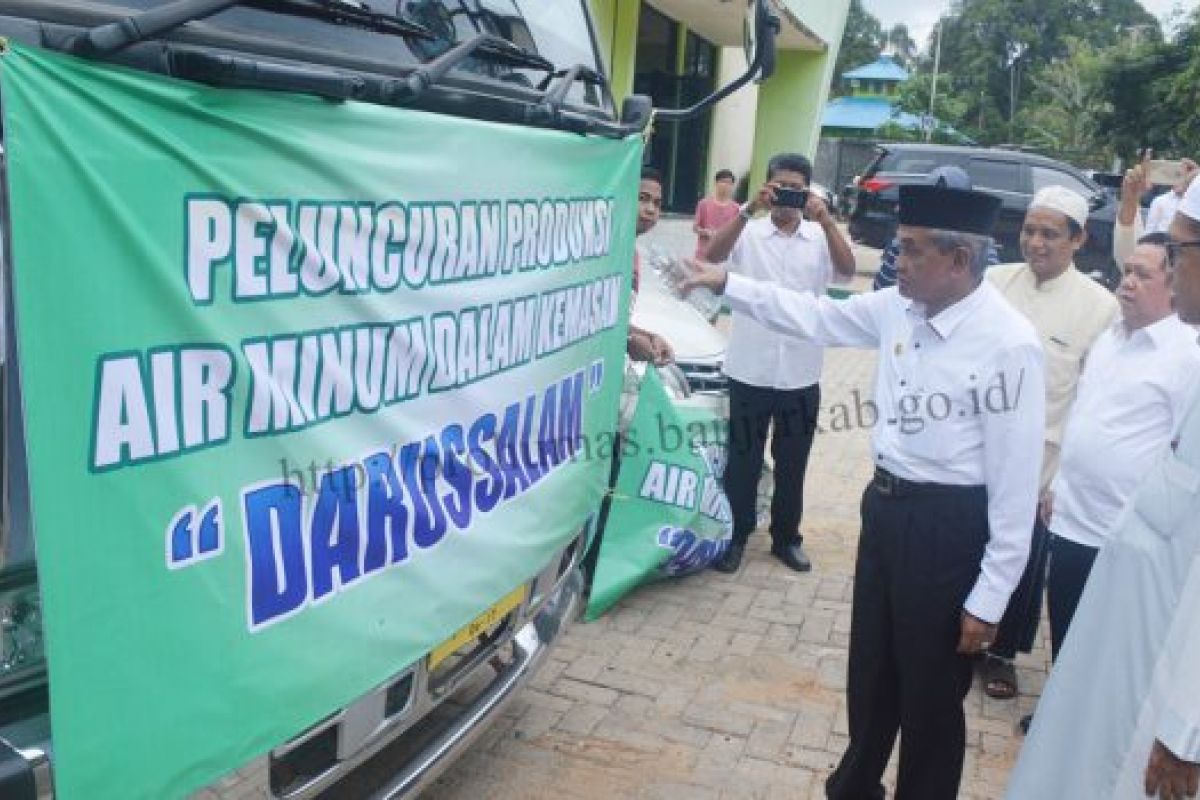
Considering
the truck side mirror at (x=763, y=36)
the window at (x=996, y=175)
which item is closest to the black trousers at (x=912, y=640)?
the truck side mirror at (x=763, y=36)

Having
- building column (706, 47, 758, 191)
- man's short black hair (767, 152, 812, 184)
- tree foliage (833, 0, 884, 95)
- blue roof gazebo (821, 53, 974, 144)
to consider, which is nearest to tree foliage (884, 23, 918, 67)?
tree foliage (833, 0, 884, 95)

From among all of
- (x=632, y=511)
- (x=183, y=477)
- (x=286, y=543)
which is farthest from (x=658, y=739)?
(x=183, y=477)

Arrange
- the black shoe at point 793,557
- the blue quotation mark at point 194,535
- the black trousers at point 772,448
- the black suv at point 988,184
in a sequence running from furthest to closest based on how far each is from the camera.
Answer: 1. the black suv at point 988,184
2. the black shoe at point 793,557
3. the black trousers at point 772,448
4. the blue quotation mark at point 194,535

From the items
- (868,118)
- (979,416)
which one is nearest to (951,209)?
(979,416)

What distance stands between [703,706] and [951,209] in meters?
1.89

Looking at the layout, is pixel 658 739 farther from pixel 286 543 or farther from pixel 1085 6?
pixel 1085 6

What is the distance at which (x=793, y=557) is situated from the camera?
479 cm

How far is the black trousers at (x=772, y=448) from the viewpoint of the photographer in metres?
4.64

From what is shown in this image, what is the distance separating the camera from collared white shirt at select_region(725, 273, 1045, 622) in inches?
97.8

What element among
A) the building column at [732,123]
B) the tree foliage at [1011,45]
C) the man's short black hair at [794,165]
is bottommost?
the man's short black hair at [794,165]

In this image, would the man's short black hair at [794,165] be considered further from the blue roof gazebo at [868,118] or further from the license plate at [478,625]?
the blue roof gazebo at [868,118]

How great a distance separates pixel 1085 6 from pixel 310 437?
62.6 meters

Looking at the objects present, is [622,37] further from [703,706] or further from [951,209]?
[951,209]

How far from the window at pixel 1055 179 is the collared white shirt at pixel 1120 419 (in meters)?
12.9
